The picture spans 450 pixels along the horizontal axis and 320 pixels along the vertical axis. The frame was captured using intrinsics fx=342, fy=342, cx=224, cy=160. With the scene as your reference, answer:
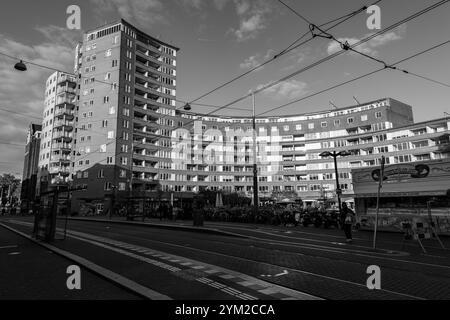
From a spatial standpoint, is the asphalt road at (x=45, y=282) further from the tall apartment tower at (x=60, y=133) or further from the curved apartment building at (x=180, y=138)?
the tall apartment tower at (x=60, y=133)

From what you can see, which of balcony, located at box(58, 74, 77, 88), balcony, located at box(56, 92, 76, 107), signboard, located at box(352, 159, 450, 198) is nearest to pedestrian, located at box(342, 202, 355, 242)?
signboard, located at box(352, 159, 450, 198)

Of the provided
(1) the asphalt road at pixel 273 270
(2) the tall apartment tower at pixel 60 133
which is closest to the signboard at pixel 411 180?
(1) the asphalt road at pixel 273 270

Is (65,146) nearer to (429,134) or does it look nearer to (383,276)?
(429,134)

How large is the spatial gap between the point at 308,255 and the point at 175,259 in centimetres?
437

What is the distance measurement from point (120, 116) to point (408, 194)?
63.9m

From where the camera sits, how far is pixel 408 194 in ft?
67.8

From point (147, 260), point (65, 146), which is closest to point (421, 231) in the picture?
point (147, 260)

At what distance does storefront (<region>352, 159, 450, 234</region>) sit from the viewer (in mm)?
19328

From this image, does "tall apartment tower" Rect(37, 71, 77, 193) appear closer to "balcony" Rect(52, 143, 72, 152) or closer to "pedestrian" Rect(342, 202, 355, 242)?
"balcony" Rect(52, 143, 72, 152)

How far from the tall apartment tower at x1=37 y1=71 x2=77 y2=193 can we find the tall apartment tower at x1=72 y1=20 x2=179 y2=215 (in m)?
11.4

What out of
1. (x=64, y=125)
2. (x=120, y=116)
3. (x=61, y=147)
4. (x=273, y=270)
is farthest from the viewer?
(x=64, y=125)

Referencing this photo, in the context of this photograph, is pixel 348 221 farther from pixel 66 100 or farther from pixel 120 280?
pixel 66 100

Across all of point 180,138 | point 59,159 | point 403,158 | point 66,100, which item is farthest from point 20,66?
point 66,100

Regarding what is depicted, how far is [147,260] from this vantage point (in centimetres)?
1007
